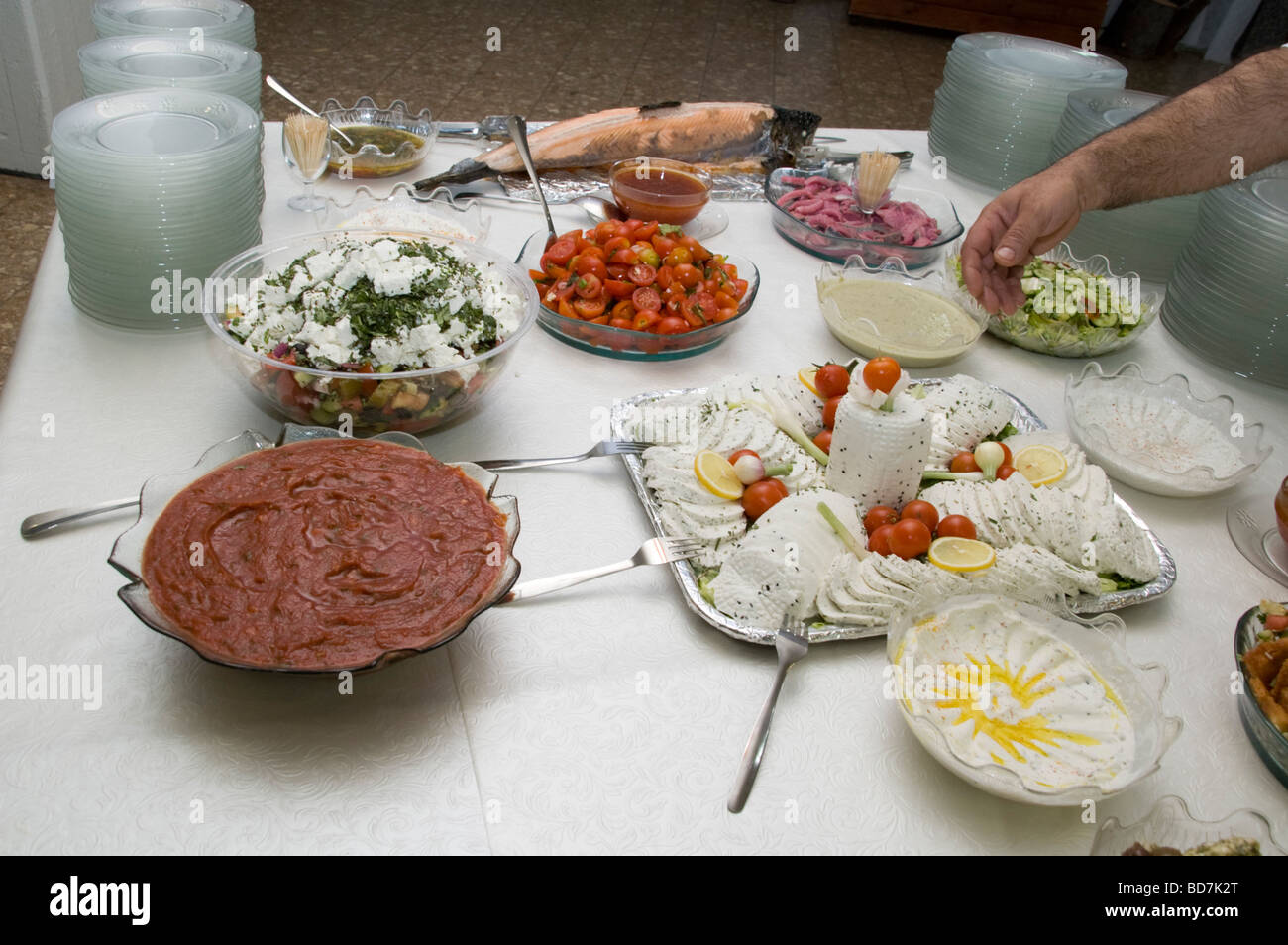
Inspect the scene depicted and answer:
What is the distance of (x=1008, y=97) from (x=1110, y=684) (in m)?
2.13

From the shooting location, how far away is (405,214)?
2094mm

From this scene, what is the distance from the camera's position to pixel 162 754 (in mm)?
1142

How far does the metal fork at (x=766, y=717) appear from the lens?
3.84 feet

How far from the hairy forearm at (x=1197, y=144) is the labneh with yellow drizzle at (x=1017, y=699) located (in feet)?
3.88

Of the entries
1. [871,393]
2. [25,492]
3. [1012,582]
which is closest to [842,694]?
[1012,582]

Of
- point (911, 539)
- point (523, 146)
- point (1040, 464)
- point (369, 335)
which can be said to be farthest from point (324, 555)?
point (523, 146)

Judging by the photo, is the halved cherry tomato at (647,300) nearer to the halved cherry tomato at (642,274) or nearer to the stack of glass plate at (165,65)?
the halved cherry tomato at (642,274)

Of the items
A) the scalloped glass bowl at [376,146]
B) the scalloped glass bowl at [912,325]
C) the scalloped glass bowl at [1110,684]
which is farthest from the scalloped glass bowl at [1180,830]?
the scalloped glass bowl at [376,146]

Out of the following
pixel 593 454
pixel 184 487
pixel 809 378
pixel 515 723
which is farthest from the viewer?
pixel 809 378

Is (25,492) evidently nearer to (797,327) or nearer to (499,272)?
(499,272)

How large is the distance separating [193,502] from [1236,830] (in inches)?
53.5

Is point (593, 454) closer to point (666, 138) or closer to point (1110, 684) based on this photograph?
point (1110, 684)

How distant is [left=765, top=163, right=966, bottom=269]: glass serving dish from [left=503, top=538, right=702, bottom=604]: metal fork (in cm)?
116

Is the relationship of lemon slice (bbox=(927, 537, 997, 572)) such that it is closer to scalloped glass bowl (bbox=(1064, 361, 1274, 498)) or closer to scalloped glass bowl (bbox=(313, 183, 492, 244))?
scalloped glass bowl (bbox=(1064, 361, 1274, 498))
